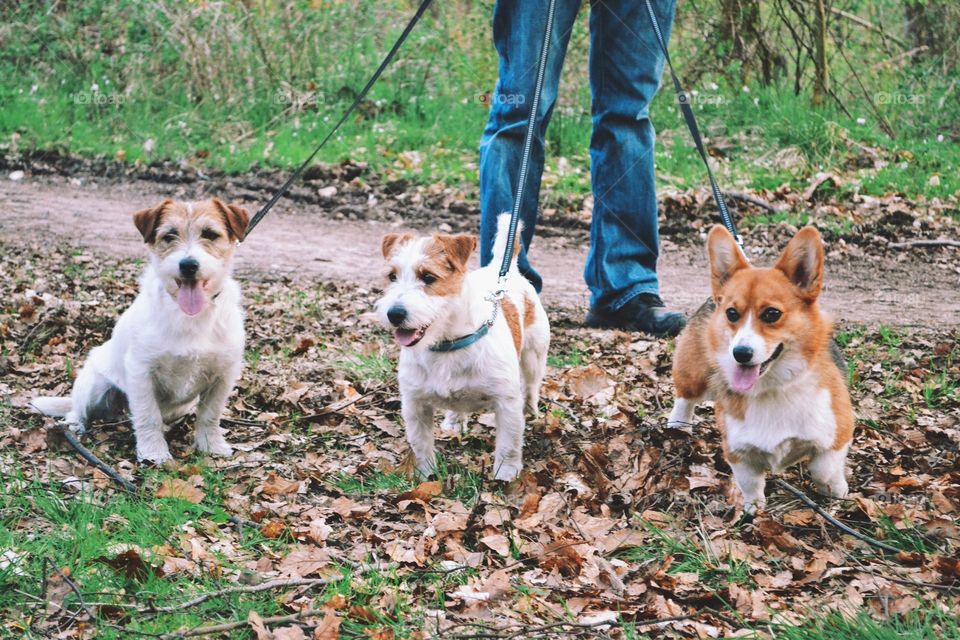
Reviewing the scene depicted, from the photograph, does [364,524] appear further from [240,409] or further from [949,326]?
[949,326]

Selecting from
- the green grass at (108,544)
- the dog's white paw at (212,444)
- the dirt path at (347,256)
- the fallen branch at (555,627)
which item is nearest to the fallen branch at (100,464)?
the green grass at (108,544)

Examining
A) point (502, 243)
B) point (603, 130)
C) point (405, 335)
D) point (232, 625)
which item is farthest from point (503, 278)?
point (232, 625)

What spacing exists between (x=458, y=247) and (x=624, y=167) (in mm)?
2222

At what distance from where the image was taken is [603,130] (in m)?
5.89

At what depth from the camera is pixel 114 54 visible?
12523 millimetres

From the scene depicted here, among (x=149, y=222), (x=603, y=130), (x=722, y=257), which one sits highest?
(x=603, y=130)

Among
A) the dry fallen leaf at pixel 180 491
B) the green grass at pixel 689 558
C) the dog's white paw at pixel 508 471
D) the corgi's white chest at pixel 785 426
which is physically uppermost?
the corgi's white chest at pixel 785 426

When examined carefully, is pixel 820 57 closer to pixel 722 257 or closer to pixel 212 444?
pixel 722 257

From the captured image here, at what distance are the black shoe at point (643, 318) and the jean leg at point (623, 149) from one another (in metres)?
0.05

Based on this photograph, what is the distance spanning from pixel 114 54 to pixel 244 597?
11227 millimetres

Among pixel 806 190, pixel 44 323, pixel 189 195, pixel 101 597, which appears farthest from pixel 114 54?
pixel 101 597

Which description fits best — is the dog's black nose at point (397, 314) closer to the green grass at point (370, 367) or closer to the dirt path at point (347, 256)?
the green grass at point (370, 367)

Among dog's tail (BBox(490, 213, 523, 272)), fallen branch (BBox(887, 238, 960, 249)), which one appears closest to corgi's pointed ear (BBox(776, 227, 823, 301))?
dog's tail (BBox(490, 213, 523, 272))

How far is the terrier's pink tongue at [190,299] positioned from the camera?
4.26 meters
